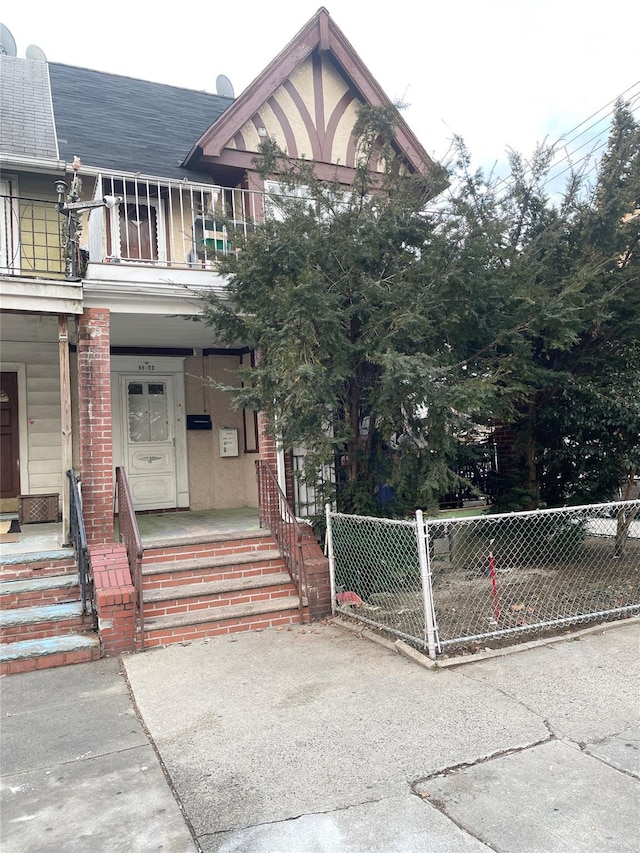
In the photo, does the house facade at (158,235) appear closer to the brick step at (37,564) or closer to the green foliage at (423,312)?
the green foliage at (423,312)

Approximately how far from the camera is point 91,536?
6121 mm

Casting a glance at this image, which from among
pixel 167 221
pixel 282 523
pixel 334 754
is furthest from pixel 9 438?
pixel 334 754

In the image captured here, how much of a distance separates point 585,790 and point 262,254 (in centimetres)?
487

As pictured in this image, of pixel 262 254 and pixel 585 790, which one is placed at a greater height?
pixel 262 254

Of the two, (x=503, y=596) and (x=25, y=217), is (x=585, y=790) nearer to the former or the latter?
(x=503, y=596)

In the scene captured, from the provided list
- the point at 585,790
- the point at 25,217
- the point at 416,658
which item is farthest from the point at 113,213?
the point at 585,790

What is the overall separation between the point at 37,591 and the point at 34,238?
15.7 ft

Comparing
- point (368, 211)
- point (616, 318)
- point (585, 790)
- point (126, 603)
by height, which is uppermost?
point (368, 211)

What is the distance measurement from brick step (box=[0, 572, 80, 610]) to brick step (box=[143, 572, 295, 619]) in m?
0.69

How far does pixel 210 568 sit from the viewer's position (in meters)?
5.92

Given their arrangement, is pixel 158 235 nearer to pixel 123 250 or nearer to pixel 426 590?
pixel 123 250

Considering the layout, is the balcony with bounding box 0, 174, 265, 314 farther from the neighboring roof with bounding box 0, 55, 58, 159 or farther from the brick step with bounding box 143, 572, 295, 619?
the brick step with bounding box 143, 572, 295, 619

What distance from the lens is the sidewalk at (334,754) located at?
8.37 ft

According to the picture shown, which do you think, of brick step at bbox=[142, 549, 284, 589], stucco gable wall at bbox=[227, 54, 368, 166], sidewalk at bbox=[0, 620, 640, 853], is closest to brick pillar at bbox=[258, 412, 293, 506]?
brick step at bbox=[142, 549, 284, 589]
